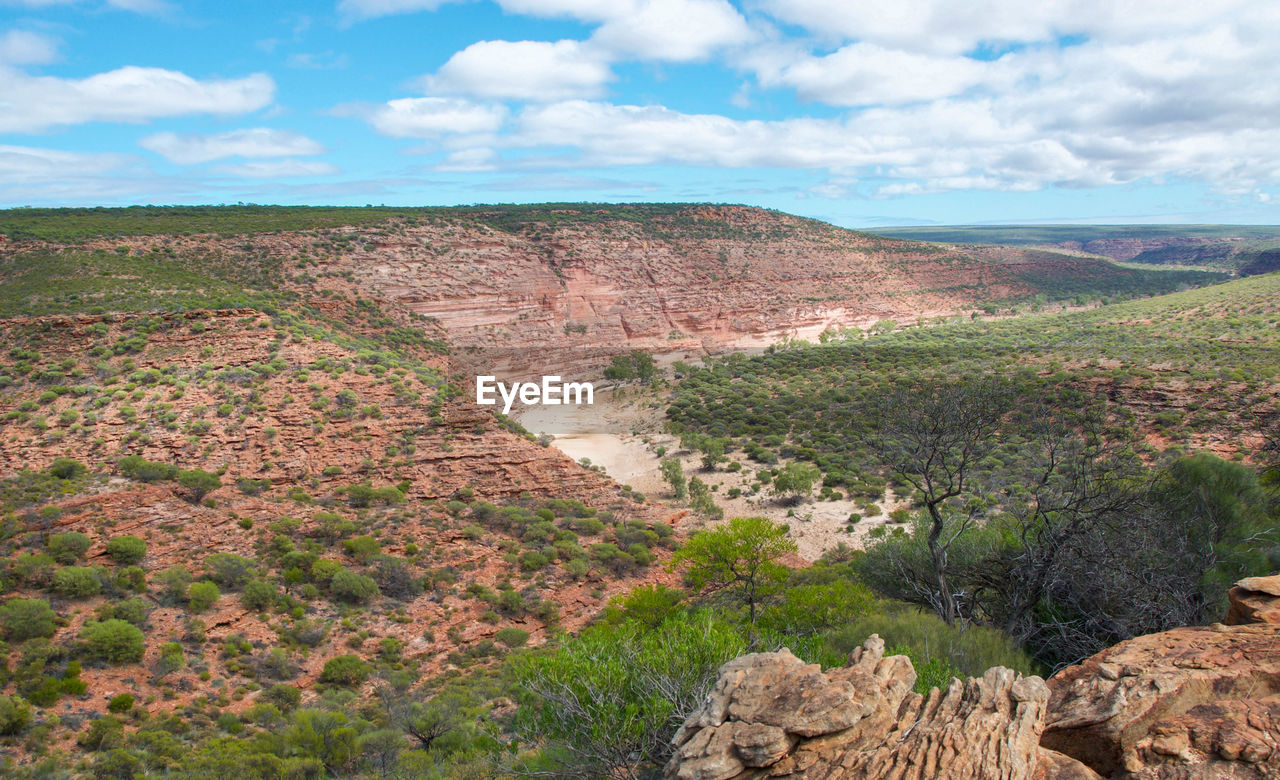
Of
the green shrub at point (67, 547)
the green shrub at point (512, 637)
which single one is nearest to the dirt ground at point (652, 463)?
the green shrub at point (512, 637)

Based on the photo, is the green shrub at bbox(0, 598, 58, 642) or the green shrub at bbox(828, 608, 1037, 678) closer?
the green shrub at bbox(828, 608, 1037, 678)

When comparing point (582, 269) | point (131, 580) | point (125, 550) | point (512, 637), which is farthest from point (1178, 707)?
point (582, 269)

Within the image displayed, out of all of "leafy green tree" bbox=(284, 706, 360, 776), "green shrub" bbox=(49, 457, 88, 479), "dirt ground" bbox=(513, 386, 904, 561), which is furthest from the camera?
"dirt ground" bbox=(513, 386, 904, 561)

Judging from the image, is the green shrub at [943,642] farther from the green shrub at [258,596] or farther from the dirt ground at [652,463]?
the green shrub at [258,596]

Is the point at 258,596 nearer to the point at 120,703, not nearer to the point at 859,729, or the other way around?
the point at 120,703

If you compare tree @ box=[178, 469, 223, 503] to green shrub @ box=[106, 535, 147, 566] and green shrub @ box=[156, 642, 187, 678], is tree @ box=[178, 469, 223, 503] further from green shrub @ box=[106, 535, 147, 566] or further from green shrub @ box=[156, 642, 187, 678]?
green shrub @ box=[156, 642, 187, 678]

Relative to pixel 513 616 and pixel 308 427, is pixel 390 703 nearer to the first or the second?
pixel 513 616

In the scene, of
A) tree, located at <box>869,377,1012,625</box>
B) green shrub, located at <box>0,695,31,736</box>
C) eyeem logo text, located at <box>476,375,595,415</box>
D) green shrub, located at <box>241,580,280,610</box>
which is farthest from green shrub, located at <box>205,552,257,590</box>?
eyeem logo text, located at <box>476,375,595,415</box>
